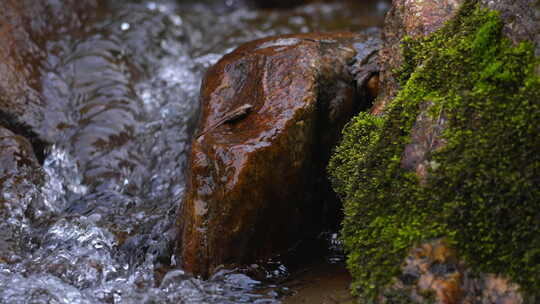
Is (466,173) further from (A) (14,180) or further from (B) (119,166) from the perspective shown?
(A) (14,180)

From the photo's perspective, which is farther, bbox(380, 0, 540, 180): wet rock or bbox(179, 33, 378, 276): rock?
bbox(179, 33, 378, 276): rock

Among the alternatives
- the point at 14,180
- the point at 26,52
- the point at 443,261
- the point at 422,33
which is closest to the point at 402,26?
the point at 422,33

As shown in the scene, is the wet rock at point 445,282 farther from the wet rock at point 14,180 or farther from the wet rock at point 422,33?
the wet rock at point 14,180

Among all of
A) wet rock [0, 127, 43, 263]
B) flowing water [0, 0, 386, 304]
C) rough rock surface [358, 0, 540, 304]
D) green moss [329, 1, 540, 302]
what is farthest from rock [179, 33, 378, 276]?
wet rock [0, 127, 43, 263]

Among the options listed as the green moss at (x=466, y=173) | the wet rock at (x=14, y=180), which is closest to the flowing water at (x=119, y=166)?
the wet rock at (x=14, y=180)

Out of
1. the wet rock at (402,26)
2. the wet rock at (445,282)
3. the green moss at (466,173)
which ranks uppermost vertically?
the wet rock at (402,26)

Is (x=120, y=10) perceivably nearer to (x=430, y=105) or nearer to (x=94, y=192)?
(x=94, y=192)

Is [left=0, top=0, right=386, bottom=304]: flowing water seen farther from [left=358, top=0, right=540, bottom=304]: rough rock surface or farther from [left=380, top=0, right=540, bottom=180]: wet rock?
[left=380, top=0, right=540, bottom=180]: wet rock

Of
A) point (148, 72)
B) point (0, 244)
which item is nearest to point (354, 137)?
point (0, 244)
